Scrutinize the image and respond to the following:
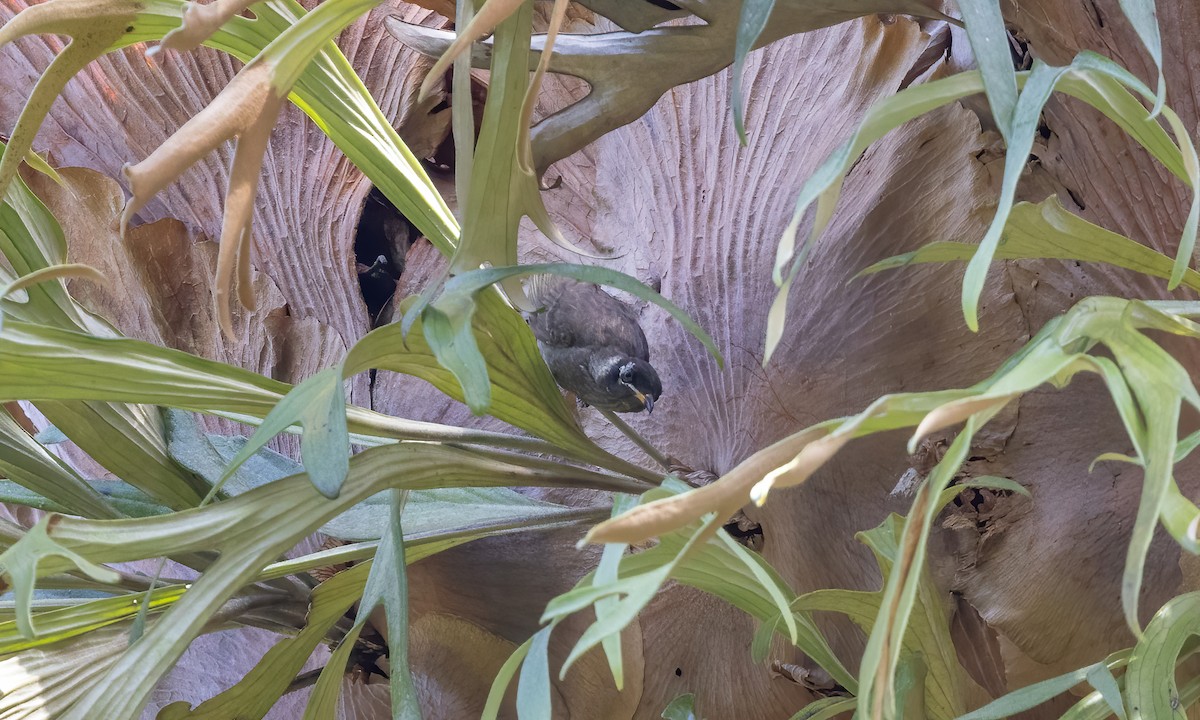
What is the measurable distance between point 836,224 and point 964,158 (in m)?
0.12

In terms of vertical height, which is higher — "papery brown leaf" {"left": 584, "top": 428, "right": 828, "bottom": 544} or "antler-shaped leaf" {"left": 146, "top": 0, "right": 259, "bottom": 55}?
"antler-shaped leaf" {"left": 146, "top": 0, "right": 259, "bottom": 55}

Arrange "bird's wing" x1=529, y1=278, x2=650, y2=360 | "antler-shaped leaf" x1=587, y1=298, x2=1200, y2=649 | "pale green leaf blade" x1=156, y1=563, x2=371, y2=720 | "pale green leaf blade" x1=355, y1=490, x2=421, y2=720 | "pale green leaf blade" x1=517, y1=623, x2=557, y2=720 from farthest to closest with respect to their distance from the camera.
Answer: "bird's wing" x1=529, y1=278, x2=650, y2=360, "pale green leaf blade" x1=156, y1=563, x2=371, y2=720, "pale green leaf blade" x1=355, y1=490, x2=421, y2=720, "pale green leaf blade" x1=517, y1=623, x2=557, y2=720, "antler-shaped leaf" x1=587, y1=298, x2=1200, y2=649

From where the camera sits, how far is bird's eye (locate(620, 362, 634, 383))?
0.75 meters

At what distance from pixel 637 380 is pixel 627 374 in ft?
0.04

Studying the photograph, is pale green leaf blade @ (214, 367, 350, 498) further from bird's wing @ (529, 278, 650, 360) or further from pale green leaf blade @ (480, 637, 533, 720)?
bird's wing @ (529, 278, 650, 360)

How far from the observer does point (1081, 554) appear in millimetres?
647

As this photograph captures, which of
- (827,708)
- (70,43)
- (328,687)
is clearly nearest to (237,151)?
(70,43)

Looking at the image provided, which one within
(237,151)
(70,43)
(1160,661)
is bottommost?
(1160,661)

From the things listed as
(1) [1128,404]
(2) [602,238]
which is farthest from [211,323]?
(1) [1128,404]

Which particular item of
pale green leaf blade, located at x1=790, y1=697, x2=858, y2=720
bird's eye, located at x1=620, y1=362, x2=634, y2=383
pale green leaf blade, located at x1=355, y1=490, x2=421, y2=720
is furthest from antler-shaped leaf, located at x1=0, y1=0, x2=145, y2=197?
pale green leaf blade, located at x1=790, y1=697, x2=858, y2=720

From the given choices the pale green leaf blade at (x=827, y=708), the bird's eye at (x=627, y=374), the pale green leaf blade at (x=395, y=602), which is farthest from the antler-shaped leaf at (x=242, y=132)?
the pale green leaf blade at (x=827, y=708)

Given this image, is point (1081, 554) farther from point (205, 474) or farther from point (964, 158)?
point (205, 474)

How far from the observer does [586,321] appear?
808mm

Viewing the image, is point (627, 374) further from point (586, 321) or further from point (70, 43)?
point (70, 43)
